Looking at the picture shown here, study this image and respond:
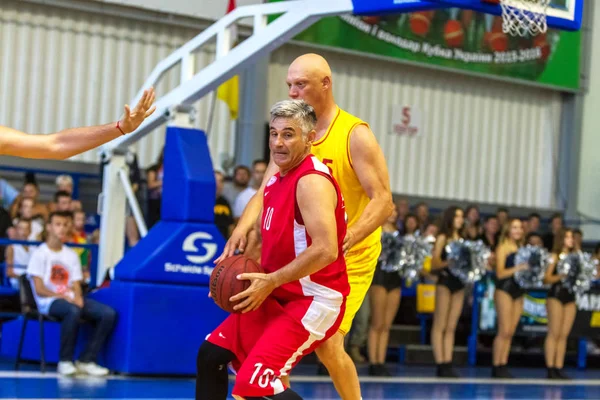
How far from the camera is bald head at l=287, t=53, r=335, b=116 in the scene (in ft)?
18.2

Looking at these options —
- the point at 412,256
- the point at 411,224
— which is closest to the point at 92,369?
the point at 412,256

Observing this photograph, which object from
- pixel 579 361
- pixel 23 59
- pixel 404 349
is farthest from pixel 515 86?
pixel 23 59

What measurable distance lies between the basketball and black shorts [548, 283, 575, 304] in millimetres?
7912

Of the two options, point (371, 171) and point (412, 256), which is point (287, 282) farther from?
point (412, 256)

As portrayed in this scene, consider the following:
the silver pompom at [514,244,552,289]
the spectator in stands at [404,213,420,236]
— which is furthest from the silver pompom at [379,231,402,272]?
the silver pompom at [514,244,552,289]

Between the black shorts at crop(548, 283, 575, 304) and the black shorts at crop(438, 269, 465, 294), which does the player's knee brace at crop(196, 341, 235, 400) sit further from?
the black shorts at crop(548, 283, 575, 304)

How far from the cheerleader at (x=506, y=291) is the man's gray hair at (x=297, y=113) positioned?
717 centimetres

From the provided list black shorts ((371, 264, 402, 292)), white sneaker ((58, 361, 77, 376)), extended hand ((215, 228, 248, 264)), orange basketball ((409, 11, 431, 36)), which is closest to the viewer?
extended hand ((215, 228, 248, 264))

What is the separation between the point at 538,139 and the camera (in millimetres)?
18750

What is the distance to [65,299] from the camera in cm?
928

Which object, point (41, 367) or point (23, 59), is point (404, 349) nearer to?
point (41, 367)

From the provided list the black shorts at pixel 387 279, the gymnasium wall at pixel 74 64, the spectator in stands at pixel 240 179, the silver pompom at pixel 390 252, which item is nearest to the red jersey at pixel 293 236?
the silver pompom at pixel 390 252

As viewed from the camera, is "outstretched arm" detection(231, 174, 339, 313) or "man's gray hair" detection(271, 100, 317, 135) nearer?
"outstretched arm" detection(231, 174, 339, 313)

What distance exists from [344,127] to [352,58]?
437 inches
